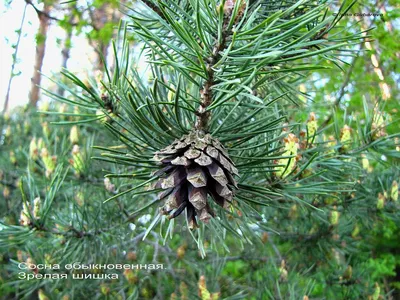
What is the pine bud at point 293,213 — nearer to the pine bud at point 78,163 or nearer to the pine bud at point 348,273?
the pine bud at point 348,273

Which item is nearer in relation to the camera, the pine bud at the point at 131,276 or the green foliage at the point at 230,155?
the green foliage at the point at 230,155

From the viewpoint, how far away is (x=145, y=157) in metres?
0.60

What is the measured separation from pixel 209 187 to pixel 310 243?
3.47ft

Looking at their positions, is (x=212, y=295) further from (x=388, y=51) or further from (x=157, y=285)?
(x=388, y=51)

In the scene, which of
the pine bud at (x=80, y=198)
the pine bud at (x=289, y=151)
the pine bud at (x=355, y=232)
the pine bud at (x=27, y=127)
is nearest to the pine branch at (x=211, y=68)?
the pine bud at (x=289, y=151)

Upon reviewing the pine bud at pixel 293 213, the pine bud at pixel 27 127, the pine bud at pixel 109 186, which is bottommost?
the pine bud at pixel 293 213

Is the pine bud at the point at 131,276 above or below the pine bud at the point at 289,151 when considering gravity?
below

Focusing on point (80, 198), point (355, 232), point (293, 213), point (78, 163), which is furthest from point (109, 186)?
point (355, 232)

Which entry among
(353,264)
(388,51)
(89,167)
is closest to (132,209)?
(89,167)

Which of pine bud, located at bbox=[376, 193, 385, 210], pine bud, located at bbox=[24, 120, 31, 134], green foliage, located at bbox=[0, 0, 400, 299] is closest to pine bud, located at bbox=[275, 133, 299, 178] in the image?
green foliage, located at bbox=[0, 0, 400, 299]

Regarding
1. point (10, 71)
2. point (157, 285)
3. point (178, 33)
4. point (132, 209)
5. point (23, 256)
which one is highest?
point (10, 71)

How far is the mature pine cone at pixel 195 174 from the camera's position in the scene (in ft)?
1.75

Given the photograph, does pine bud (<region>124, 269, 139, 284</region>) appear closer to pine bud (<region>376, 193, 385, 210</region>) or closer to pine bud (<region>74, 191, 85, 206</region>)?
pine bud (<region>74, 191, 85, 206</region>)

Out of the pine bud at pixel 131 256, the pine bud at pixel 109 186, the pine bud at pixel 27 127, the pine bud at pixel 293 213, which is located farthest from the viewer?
the pine bud at pixel 27 127
